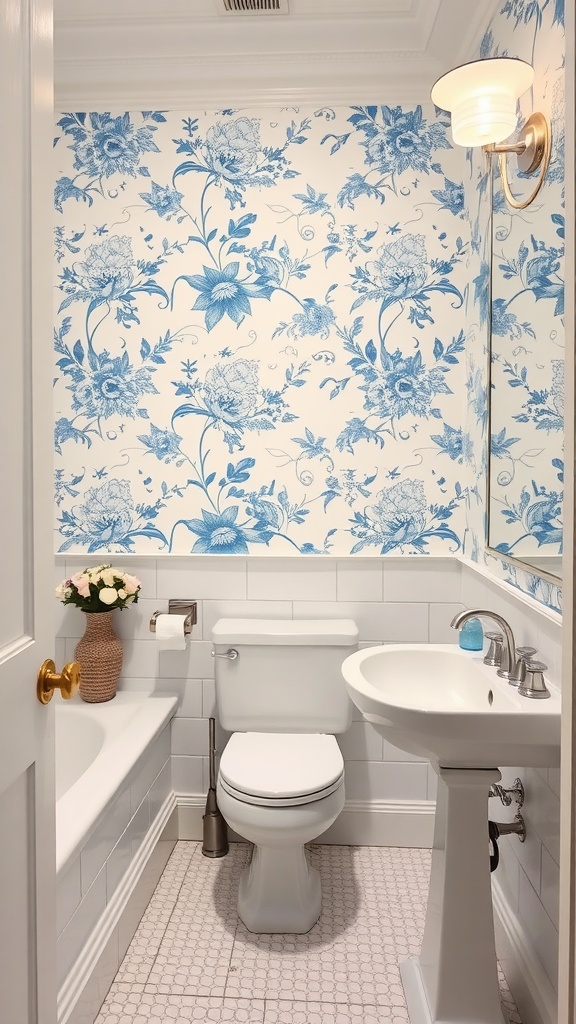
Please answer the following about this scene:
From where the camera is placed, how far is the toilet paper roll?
7.43 feet

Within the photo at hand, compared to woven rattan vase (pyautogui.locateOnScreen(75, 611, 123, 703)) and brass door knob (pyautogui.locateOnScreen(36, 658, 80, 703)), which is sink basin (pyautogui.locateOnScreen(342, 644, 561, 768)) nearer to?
brass door knob (pyautogui.locateOnScreen(36, 658, 80, 703))

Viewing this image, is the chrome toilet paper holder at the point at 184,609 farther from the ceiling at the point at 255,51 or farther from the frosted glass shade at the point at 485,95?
the ceiling at the point at 255,51

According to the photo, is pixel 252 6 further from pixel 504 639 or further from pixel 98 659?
pixel 98 659

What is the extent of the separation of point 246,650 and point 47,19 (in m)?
1.72

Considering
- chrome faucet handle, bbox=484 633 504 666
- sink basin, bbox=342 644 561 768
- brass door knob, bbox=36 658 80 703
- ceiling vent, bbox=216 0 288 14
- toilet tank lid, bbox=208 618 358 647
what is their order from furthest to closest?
toilet tank lid, bbox=208 618 358 647, ceiling vent, bbox=216 0 288 14, chrome faucet handle, bbox=484 633 504 666, sink basin, bbox=342 644 561 768, brass door knob, bbox=36 658 80 703

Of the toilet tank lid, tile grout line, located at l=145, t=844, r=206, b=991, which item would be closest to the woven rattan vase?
the toilet tank lid

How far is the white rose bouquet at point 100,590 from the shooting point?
2.25m

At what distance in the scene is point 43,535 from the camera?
979 mm

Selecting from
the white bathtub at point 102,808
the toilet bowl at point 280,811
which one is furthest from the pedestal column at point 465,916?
the white bathtub at point 102,808

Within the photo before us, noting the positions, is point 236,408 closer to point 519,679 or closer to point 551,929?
point 519,679

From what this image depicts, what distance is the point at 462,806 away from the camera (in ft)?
4.89

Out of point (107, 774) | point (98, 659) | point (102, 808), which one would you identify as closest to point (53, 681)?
point (102, 808)

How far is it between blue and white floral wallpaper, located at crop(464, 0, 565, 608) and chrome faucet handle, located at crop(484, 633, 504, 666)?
0.14 m

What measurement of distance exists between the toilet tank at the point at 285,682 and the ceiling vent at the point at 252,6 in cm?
195
